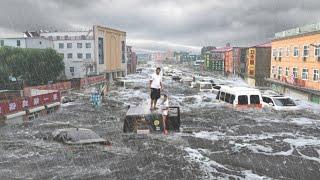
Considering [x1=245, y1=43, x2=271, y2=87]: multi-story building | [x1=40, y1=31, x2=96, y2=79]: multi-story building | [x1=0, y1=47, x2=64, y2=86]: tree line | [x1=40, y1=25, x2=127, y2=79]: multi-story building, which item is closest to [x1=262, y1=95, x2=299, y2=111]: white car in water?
[x1=0, y1=47, x2=64, y2=86]: tree line

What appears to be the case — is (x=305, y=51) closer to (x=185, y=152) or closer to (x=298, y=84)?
(x=298, y=84)

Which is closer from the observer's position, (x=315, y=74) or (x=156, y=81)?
(x=156, y=81)

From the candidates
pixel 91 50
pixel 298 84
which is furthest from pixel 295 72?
pixel 91 50

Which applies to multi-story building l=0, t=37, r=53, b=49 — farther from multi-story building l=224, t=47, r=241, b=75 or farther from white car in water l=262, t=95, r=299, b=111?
white car in water l=262, t=95, r=299, b=111

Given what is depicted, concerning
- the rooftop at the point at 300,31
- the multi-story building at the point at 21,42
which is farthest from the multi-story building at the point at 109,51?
the rooftop at the point at 300,31

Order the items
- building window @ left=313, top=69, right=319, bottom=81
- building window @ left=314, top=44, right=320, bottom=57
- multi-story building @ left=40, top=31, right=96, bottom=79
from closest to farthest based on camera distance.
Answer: building window @ left=314, top=44, right=320, bottom=57 < building window @ left=313, top=69, right=319, bottom=81 < multi-story building @ left=40, top=31, right=96, bottom=79

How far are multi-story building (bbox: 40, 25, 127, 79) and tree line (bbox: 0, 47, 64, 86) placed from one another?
15.7 metres

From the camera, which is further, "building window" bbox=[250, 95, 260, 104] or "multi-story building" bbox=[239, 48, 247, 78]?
"multi-story building" bbox=[239, 48, 247, 78]

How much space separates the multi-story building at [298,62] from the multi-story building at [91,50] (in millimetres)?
39377

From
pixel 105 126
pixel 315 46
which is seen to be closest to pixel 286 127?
pixel 105 126

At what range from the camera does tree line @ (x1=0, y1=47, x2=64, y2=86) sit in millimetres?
57938

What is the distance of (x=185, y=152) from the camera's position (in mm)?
15273

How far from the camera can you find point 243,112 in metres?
23.5

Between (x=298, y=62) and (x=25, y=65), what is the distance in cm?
4042
